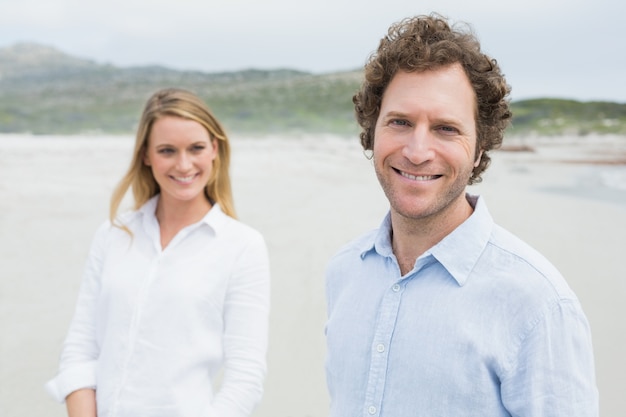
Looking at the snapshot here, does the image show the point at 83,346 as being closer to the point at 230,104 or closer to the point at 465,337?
the point at 465,337

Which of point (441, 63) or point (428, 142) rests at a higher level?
point (441, 63)

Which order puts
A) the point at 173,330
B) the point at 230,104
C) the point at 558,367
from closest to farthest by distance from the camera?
the point at 558,367 → the point at 173,330 → the point at 230,104

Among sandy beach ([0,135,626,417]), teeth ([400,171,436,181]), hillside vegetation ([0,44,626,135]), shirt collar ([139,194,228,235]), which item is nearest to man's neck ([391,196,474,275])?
teeth ([400,171,436,181])

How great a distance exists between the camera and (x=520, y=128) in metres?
26.3

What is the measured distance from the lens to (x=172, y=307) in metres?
2.10

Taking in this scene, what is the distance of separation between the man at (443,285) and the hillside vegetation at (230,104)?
65.1ft

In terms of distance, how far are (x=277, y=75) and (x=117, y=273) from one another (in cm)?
4151

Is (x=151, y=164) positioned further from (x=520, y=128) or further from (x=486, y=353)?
(x=520, y=128)

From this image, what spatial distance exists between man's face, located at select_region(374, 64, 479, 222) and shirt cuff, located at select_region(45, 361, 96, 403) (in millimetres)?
1288

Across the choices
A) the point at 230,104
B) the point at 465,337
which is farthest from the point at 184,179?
the point at 230,104

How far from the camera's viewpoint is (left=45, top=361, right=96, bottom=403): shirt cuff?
2.12 metres

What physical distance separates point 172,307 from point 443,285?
1033 millimetres

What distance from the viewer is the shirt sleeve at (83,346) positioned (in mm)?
2135

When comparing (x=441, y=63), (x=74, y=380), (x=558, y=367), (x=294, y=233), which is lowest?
(x=294, y=233)
